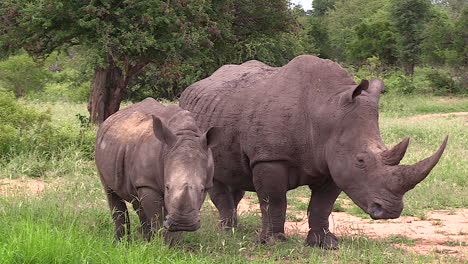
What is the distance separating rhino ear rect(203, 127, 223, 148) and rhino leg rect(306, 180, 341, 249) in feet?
4.97

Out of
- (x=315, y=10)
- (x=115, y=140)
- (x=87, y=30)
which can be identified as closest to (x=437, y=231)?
(x=115, y=140)

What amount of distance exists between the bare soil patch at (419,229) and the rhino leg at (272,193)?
0.56m

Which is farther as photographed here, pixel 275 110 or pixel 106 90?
pixel 106 90

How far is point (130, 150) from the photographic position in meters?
5.51

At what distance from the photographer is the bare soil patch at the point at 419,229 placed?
6.26m

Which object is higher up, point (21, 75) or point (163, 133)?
point (21, 75)

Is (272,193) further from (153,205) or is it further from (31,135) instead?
(31,135)

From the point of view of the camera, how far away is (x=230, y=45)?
55.4 ft

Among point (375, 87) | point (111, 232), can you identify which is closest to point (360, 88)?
point (375, 87)

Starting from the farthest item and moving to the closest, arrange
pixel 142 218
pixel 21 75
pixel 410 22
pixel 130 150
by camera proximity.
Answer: pixel 410 22, pixel 21 75, pixel 142 218, pixel 130 150

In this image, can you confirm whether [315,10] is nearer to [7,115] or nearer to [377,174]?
[7,115]

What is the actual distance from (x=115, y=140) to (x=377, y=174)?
217cm

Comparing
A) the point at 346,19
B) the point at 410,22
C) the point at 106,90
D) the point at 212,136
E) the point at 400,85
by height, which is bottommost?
the point at 212,136

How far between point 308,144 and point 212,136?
1126mm
